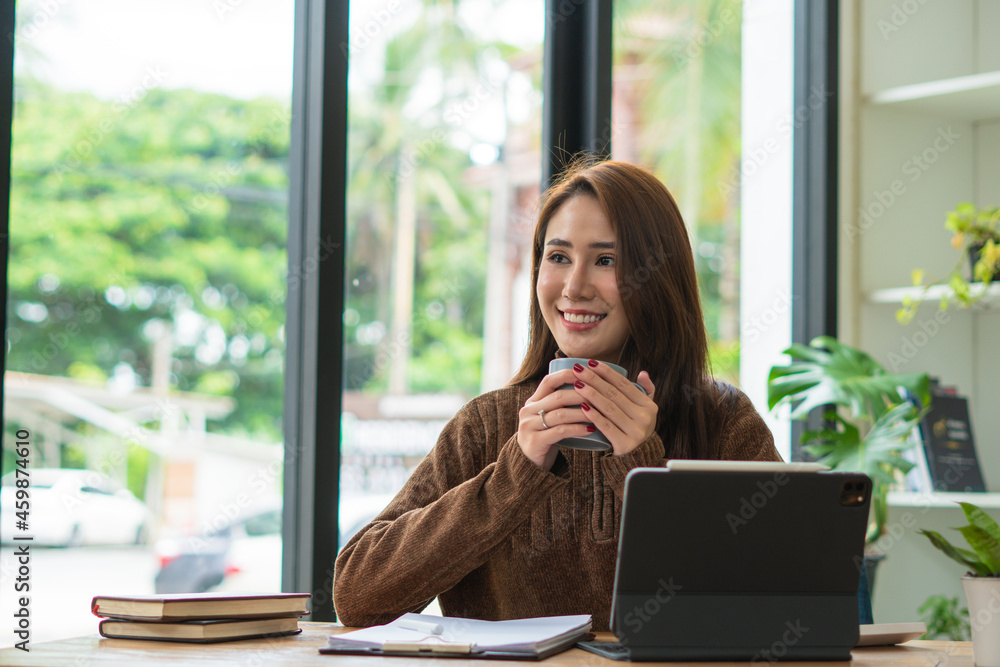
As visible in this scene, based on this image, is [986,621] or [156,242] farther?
[156,242]

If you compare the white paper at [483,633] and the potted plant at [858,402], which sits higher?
the potted plant at [858,402]

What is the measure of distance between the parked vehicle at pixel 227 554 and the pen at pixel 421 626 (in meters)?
1.71

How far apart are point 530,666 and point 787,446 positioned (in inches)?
87.9

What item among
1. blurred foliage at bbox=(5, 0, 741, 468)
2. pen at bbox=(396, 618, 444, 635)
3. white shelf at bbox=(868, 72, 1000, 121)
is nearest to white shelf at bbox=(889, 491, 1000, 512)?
blurred foliage at bbox=(5, 0, 741, 468)

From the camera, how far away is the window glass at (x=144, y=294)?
2008mm

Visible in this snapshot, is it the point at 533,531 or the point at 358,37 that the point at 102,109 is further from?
the point at 533,531

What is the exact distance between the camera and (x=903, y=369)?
283 centimetres

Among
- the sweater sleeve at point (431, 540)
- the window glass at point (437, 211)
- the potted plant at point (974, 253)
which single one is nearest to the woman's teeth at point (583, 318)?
the sweater sleeve at point (431, 540)

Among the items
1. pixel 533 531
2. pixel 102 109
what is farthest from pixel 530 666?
pixel 102 109

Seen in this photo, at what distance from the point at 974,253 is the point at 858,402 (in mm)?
636

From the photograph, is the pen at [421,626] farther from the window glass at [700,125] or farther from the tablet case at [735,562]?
the window glass at [700,125]

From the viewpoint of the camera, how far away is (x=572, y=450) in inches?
58.0

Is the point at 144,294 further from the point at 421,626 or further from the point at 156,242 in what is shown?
the point at 421,626

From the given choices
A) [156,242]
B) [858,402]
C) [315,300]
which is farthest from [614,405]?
[156,242]
